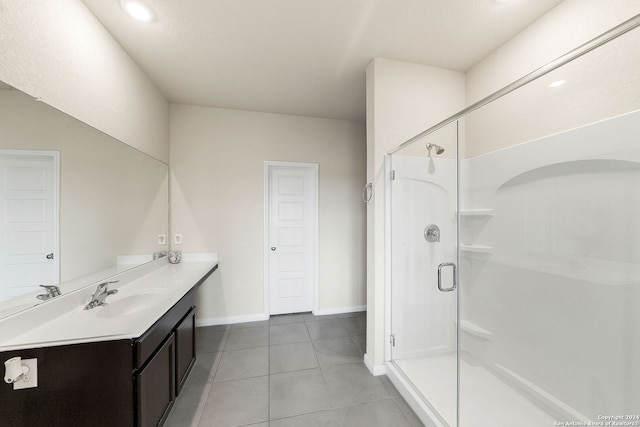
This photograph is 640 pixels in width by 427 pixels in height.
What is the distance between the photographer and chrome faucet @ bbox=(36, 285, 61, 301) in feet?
4.02

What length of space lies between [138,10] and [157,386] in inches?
91.7

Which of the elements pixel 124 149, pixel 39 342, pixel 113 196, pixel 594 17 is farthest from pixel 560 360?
pixel 124 149

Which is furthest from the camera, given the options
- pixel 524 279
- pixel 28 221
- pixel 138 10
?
pixel 524 279

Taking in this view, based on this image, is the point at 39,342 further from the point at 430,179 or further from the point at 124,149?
the point at 430,179

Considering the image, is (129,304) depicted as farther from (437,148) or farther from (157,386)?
(437,148)

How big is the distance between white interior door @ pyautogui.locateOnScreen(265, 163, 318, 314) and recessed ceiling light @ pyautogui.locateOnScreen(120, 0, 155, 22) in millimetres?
1738

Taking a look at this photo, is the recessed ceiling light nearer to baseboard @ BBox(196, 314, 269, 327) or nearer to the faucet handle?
the faucet handle

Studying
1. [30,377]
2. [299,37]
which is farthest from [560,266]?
[30,377]

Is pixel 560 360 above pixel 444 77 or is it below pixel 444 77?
below

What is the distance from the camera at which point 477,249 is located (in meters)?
1.87

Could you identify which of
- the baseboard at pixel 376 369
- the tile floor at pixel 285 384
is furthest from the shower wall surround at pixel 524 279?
the tile floor at pixel 285 384

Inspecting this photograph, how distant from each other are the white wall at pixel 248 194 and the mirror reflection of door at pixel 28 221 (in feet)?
4.93

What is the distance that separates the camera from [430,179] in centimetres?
197

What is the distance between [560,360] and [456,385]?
639 millimetres
